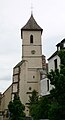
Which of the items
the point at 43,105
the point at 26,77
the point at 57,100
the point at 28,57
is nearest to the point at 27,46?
the point at 28,57

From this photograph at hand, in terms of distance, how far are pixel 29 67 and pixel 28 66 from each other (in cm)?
31

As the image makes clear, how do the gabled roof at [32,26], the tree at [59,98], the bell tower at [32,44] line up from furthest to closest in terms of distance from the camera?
the gabled roof at [32,26] → the bell tower at [32,44] → the tree at [59,98]

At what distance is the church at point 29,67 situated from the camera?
68.9 metres

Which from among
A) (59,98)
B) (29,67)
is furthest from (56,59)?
(29,67)

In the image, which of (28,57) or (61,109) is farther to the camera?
(28,57)

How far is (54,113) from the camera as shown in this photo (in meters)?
23.0

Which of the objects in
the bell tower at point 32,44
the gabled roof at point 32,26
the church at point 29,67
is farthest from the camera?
the gabled roof at point 32,26

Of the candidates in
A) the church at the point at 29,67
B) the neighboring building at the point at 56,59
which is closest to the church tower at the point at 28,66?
the church at the point at 29,67

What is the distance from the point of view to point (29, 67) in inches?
2771

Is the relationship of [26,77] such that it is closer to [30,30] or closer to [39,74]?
[39,74]

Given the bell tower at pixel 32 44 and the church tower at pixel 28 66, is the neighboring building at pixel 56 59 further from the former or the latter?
the bell tower at pixel 32 44

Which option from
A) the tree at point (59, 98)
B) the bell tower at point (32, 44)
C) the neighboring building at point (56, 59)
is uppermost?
the bell tower at point (32, 44)

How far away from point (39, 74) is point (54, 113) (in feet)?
149

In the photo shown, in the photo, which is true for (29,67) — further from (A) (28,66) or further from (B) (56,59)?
(B) (56,59)
